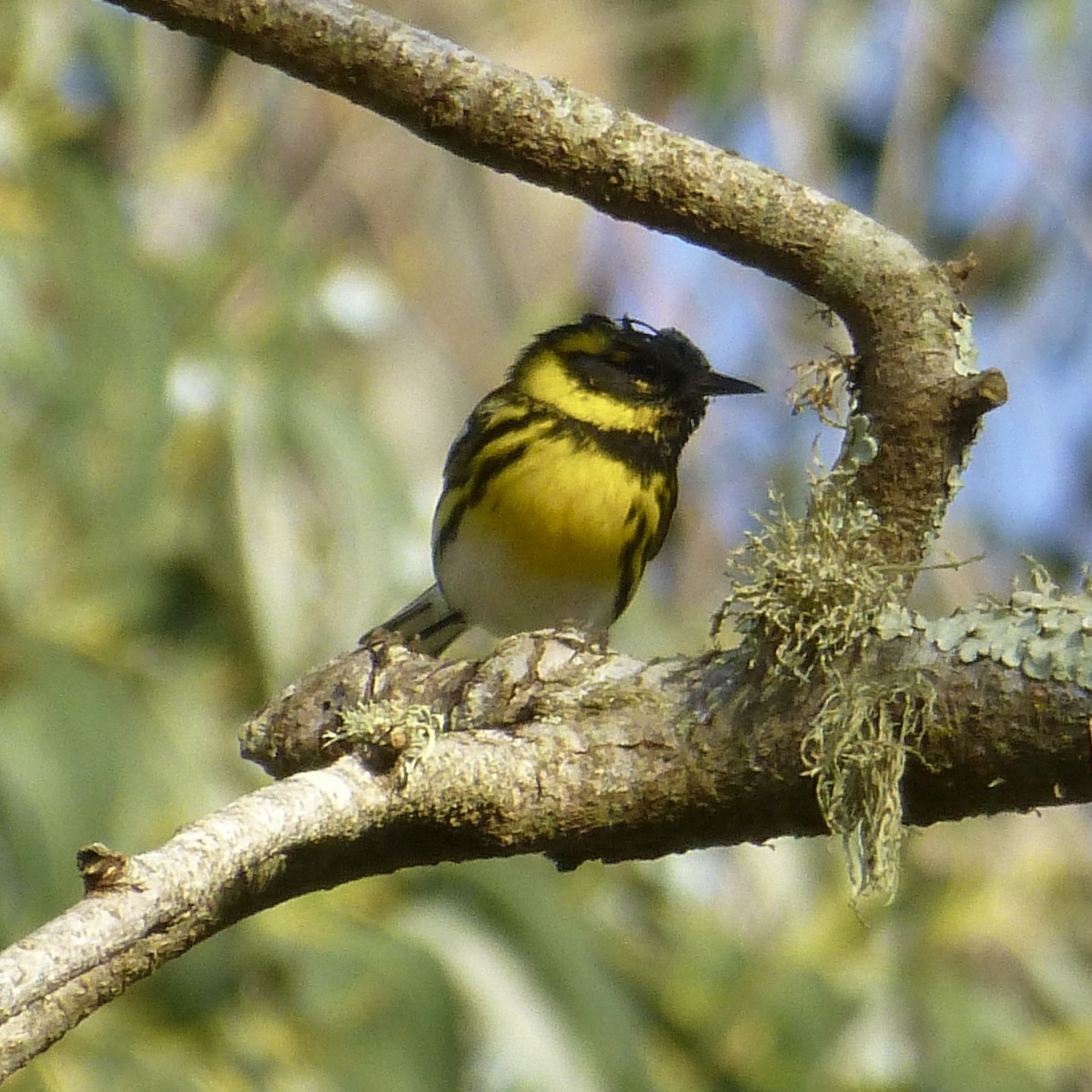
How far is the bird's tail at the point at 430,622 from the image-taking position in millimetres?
3771

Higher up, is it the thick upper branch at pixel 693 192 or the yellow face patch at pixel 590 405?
the yellow face patch at pixel 590 405

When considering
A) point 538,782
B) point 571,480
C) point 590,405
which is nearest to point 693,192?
point 538,782

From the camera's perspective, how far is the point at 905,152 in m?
5.04

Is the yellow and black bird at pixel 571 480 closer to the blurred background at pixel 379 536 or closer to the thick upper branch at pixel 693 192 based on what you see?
the blurred background at pixel 379 536

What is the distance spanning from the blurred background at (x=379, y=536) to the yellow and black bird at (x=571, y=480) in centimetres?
26

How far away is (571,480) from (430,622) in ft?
1.77

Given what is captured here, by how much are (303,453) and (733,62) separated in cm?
192

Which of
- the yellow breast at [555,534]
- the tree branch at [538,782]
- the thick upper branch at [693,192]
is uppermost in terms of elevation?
the yellow breast at [555,534]

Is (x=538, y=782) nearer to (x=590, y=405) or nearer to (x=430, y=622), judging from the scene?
(x=590, y=405)

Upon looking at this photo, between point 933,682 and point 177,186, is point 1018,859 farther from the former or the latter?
point 933,682

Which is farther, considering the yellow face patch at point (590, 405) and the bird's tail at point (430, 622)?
the bird's tail at point (430, 622)

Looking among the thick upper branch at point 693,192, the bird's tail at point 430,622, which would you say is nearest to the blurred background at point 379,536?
the bird's tail at point 430,622

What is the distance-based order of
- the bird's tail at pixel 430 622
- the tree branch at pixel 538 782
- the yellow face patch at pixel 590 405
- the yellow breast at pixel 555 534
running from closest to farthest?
the tree branch at pixel 538 782
the yellow breast at pixel 555 534
the yellow face patch at pixel 590 405
the bird's tail at pixel 430 622

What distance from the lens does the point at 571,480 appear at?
11.3ft
